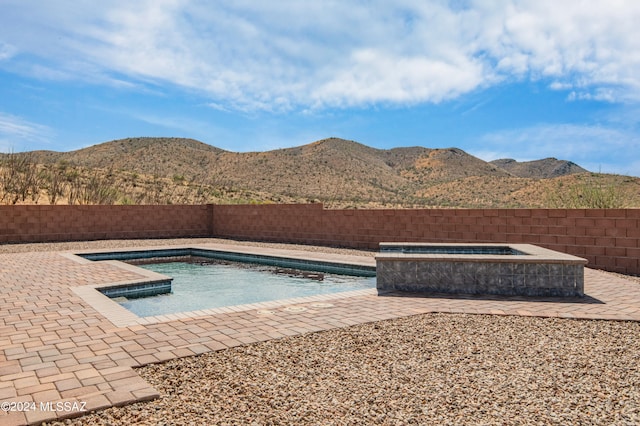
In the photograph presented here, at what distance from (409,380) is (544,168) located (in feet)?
314

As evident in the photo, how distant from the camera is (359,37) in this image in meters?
15.0

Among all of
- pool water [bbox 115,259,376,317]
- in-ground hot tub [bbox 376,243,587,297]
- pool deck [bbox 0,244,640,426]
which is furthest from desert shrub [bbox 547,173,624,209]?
pool water [bbox 115,259,376,317]

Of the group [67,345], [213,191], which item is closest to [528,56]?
[67,345]

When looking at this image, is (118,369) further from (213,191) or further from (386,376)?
(213,191)

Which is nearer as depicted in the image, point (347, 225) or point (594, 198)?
point (594, 198)

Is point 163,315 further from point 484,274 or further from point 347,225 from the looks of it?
point 347,225

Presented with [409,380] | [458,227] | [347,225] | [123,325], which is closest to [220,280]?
[123,325]

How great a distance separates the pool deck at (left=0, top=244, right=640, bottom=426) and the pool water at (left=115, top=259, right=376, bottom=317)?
2.82ft

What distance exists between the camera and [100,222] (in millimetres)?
17281

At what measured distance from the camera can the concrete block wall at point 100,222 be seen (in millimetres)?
15938

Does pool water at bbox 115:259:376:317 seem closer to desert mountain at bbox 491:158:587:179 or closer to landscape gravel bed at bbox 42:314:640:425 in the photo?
landscape gravel bed at bbox 42:314:640:425

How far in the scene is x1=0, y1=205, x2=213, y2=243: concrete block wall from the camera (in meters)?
15.9

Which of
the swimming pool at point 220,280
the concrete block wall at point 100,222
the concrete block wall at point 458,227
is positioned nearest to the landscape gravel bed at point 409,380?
the swimming pool at point 220,280

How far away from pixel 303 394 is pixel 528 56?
15.4m
